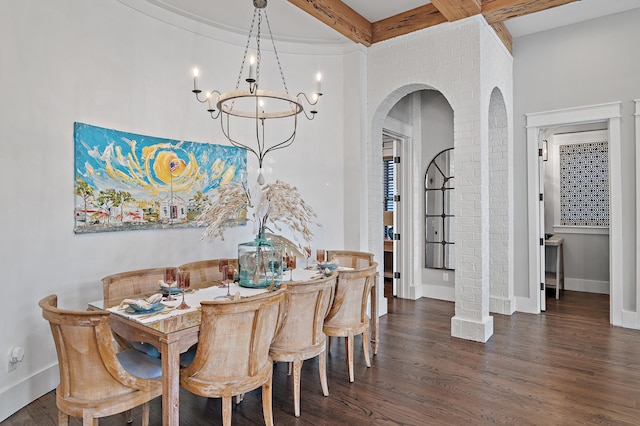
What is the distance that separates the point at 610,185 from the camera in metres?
4.43

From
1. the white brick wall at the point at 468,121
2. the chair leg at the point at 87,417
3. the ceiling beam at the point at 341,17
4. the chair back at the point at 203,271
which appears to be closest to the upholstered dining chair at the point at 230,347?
the chair leg at the point at 87,417

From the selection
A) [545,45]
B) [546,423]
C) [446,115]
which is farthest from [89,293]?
[545,45]

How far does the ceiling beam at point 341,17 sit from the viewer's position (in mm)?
3779

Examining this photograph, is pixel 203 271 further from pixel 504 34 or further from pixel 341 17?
pixel 504 34

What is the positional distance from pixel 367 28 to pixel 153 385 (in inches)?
169

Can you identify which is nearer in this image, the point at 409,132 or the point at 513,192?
the point at 513,192

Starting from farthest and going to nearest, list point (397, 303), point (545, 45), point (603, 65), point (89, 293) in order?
point (397, 303), point (545, 45), point (603, 65), point (89, 293)

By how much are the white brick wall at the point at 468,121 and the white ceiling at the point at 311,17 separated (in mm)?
371

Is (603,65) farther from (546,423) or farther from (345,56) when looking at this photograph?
(546,423)

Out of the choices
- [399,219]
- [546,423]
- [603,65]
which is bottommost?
[546,423]

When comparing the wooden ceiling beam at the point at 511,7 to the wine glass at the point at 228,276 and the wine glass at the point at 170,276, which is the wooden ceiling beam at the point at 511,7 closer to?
the wine glass at the point at 228,276

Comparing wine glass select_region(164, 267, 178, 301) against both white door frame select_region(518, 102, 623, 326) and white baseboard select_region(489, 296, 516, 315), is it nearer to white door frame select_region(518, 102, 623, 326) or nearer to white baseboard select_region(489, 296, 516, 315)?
white baseboard select_region(489, 296, 516, 315)

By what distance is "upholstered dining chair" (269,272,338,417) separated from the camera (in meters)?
2.49

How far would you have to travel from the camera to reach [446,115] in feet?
18.1
